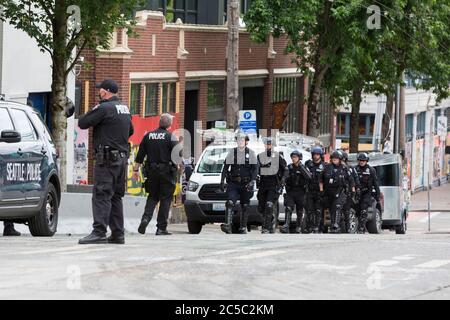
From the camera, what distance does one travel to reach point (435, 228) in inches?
1795

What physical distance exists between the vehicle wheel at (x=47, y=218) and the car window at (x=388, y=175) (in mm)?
15863

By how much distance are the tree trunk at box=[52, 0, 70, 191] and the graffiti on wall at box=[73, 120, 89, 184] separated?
950 centimetres

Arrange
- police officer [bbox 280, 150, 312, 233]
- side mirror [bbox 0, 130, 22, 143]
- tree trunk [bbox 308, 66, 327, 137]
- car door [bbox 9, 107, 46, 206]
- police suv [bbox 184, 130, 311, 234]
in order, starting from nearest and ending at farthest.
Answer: side mirror [bbox 0, 130, 22, 143] < car door [bbox 9, 107, 46, 206] < police officer [bbox 280, 150, 312, 233] < police suv [bbox 184, 130, 311, 234] < tree trunk [bbox 308, 66, 327, 137]

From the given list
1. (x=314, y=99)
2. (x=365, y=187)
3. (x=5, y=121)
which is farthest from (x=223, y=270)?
(x=314, y=99)

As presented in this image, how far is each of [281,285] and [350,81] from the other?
3332 centimetres

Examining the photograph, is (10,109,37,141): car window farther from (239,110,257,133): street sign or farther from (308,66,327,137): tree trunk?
(308,66,327,137): tree trunk

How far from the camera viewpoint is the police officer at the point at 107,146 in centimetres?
1591

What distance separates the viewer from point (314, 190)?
88.6 ft

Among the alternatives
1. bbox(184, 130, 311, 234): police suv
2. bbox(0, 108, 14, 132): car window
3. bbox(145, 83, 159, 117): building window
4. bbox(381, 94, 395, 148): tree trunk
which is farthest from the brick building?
bbox(0, 108, 14, 132): car window

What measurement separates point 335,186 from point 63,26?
6.10 metres

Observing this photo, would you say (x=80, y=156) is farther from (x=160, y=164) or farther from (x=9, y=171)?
(x=9, y=171)

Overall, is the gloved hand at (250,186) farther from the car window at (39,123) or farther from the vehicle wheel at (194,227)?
the car window at (39,123)

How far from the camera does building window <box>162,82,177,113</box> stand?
40.7 m
